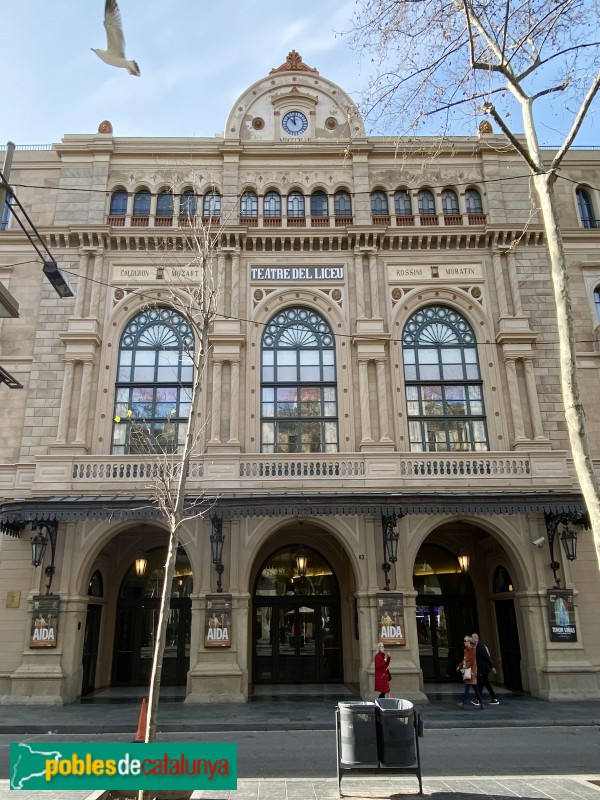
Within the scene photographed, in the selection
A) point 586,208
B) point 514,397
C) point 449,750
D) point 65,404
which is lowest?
point 449,750

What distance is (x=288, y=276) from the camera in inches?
900

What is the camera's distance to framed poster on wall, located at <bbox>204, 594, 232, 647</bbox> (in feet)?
58.1

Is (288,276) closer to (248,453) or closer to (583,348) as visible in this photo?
(248,453)

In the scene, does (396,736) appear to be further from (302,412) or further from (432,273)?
(432,273)

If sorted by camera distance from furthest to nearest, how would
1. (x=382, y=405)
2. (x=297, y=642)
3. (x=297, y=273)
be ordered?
1. (x=297, y=273)
2. (x=297, y=642)
3. (x=382, y=405)

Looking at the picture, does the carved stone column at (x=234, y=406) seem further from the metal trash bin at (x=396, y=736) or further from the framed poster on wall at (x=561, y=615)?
the metal trash bin at (x=396, y=736)

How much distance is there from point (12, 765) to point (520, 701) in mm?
15082

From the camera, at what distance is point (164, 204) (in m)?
23.8

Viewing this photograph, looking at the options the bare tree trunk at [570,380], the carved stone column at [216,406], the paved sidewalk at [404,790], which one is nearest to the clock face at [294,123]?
the carved stone column at [216,406]

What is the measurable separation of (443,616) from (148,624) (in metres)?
10.6

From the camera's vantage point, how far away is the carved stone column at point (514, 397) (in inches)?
811

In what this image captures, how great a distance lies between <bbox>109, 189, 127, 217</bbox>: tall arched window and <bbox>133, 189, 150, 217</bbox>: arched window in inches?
16.2

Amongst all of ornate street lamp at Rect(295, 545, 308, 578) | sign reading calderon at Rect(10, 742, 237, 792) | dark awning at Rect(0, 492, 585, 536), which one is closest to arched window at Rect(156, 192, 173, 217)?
dark awning at Rect(0, 492, 585, 536)

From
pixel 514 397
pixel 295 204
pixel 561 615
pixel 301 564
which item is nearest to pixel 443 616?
pixel 561 615
